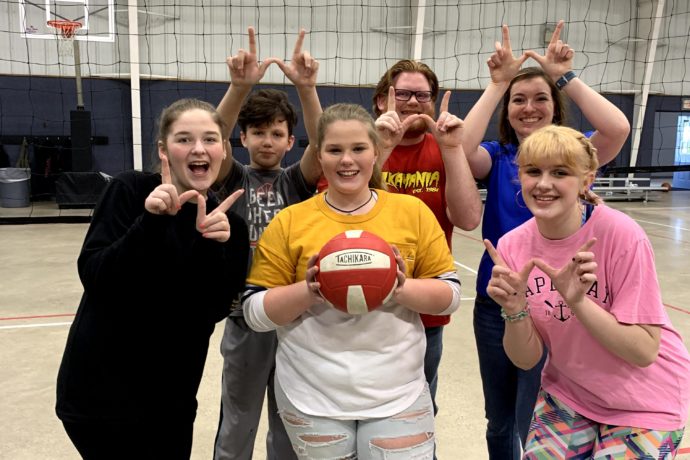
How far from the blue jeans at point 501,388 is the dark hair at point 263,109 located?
1032 millimetres

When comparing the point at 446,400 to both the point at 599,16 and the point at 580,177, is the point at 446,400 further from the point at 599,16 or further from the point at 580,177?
the point at 599,16

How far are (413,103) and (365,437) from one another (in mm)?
1217

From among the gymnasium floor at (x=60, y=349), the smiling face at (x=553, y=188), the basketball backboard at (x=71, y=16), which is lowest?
the gymnasium floor at (x=60, y=349)

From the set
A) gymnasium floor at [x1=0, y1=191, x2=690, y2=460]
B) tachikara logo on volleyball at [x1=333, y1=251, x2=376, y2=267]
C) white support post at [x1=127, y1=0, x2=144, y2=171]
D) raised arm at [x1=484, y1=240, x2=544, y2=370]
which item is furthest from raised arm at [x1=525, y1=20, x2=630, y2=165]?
white support post at [x1=127, y1=0, x2=144, y2=171]

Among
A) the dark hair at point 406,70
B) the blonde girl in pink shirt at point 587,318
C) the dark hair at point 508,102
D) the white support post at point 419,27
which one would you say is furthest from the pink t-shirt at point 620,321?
the white support post at point 419,27

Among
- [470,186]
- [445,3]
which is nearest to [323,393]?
[470,186]

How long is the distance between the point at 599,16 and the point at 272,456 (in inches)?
528

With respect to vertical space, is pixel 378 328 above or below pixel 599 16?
below

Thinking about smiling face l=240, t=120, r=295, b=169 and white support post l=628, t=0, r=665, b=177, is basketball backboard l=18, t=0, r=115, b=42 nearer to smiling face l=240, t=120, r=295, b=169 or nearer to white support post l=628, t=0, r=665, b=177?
smiling face l=240, t=120, r=295, b=169

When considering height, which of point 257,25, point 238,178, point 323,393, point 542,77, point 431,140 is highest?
point 257,25

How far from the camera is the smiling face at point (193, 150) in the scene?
5.28ft

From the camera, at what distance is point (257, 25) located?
11.4m

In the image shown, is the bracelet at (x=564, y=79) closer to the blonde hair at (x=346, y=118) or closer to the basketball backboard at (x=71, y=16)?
the blonde hair at (x=346, y=118)

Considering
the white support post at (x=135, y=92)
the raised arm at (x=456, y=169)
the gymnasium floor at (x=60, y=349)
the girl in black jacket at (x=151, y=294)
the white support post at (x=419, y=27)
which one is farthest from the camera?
the white support post at (x=419, y=27)
